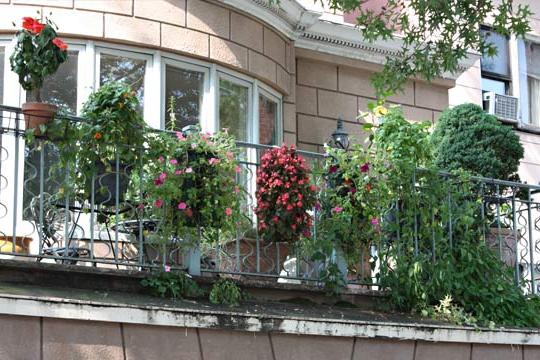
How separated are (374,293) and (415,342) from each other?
1.05 m

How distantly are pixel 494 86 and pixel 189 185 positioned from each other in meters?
10.2

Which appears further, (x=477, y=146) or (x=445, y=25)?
(x=477, y=146)

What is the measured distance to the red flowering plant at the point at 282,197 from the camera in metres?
8.02

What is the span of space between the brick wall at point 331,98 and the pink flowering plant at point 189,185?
4.13m

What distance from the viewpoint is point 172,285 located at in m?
7.35

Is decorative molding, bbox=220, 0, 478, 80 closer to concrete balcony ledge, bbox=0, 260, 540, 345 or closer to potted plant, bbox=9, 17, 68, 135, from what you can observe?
potted plant, bbox=9, 17, 68, 135

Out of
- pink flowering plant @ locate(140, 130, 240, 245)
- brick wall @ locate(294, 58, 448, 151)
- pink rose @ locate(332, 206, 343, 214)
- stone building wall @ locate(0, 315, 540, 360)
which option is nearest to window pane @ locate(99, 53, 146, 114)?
brick wall @ locate(294, 58, 448, 151)

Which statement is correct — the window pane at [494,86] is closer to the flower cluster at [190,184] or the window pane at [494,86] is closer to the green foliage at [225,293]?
the flower cluster at [190,184]

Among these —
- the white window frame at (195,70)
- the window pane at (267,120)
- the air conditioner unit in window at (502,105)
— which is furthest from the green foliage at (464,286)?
the air conditioner unit in window at (502,105)

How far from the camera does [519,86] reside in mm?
16797

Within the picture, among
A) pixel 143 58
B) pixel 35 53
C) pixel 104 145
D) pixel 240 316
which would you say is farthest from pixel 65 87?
pixel 240 316

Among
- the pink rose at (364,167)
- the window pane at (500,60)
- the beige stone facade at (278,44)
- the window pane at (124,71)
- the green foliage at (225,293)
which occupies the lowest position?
the green foliage at (225,293)

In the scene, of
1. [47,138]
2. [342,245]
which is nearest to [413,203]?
[342,245]

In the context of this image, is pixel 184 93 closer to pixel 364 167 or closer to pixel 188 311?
pixel 364 167
